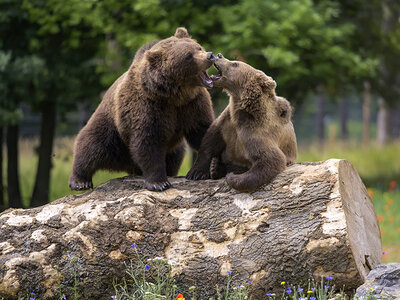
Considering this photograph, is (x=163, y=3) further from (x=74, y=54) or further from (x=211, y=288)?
(x=211, y=288)

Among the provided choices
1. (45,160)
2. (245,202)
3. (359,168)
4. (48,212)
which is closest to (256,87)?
(245,202)

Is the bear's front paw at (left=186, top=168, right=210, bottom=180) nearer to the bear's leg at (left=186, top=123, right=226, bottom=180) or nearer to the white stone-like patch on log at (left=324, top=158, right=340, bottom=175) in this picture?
the bear's leg at (left=186, top=123, right=226, bottom=180)

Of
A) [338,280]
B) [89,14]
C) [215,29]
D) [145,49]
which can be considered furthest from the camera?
[215,29]

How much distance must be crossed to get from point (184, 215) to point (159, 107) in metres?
1.00

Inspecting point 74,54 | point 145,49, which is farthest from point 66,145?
point 145,49

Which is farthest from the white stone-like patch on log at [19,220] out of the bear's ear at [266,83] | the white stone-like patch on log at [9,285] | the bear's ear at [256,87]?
the bear's ear at [266,83]

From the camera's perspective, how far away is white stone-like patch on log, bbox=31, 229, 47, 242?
442cm

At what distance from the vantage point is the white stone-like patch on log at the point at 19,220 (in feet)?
14.9

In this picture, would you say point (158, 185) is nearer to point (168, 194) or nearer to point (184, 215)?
point (168, 194)

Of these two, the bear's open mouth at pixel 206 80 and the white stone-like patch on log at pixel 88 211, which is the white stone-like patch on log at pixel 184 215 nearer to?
the white stone-like patch on log at pixel 88 211

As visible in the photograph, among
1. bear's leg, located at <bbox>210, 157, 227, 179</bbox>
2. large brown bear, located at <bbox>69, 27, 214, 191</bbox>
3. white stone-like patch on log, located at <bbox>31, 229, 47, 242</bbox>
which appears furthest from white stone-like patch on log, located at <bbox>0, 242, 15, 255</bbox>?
bear's leg, located at <bbox>210, 157, 227, 179</bbox>

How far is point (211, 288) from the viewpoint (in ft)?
13.7

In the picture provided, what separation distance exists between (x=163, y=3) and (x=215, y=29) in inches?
41.7

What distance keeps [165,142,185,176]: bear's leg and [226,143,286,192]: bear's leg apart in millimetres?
1356
